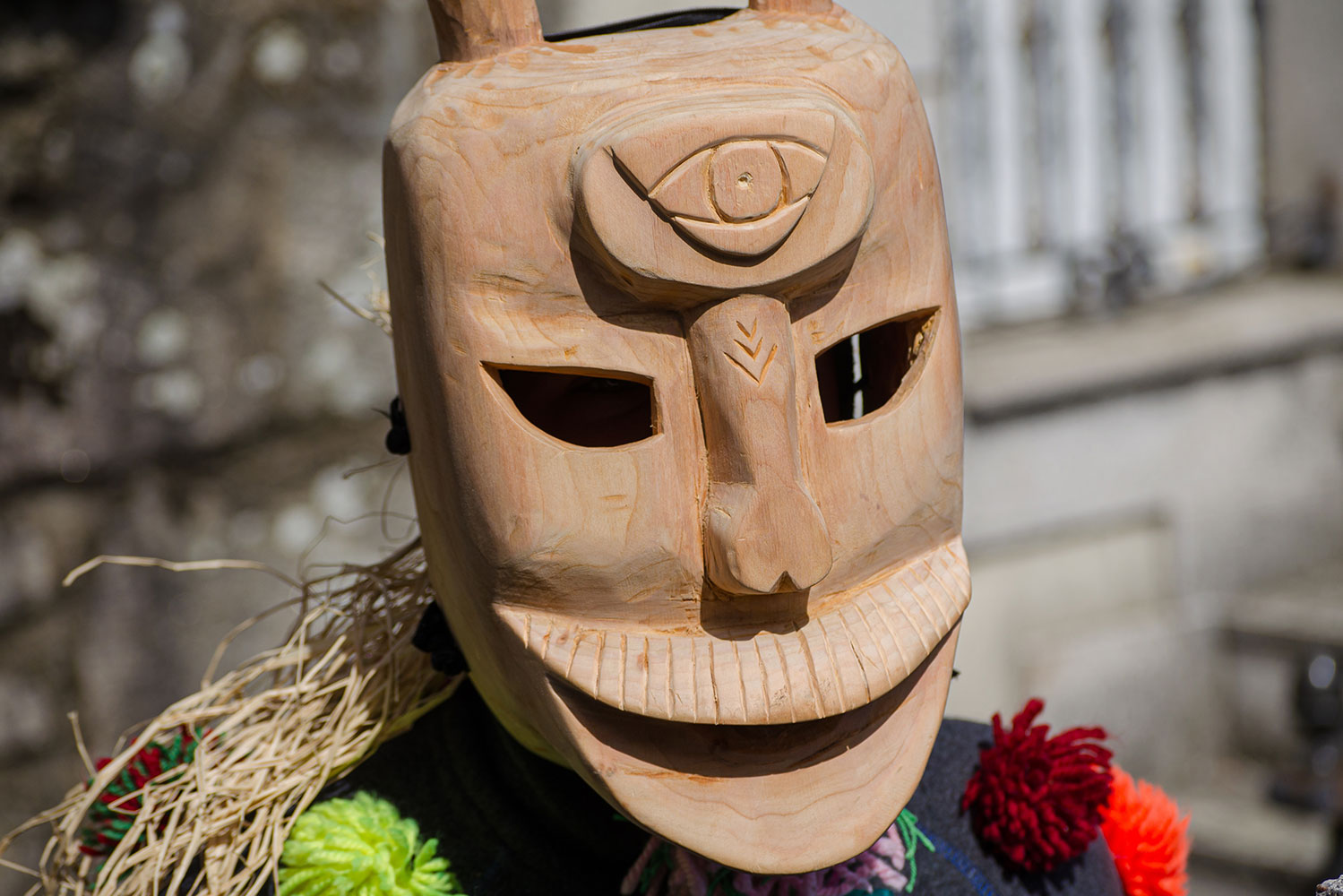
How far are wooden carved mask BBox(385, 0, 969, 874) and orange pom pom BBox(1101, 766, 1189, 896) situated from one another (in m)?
0.33

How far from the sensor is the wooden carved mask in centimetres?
68

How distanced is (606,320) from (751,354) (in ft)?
0.28

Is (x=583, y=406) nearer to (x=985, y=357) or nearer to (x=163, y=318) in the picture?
(x=163, y=318)

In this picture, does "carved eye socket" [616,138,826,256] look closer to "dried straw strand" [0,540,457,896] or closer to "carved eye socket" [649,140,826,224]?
"carved eye socket" [649,140,826,224]

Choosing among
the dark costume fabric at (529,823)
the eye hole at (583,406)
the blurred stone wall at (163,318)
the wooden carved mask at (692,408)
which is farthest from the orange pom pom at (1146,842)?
the blurred stone wall at (163,318)

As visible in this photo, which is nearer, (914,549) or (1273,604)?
(914,549)

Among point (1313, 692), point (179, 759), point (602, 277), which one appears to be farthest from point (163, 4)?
point (1313, 692)

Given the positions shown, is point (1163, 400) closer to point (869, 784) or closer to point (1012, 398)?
point (1012, 398)

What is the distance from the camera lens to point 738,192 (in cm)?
67

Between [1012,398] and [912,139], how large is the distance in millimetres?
1578

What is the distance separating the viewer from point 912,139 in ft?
2.50

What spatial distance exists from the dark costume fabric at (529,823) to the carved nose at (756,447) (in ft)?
0.93

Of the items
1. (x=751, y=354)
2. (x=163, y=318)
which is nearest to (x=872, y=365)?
(x=751, y=354)

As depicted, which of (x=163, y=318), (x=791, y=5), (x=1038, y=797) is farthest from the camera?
(x=163, y=318)
